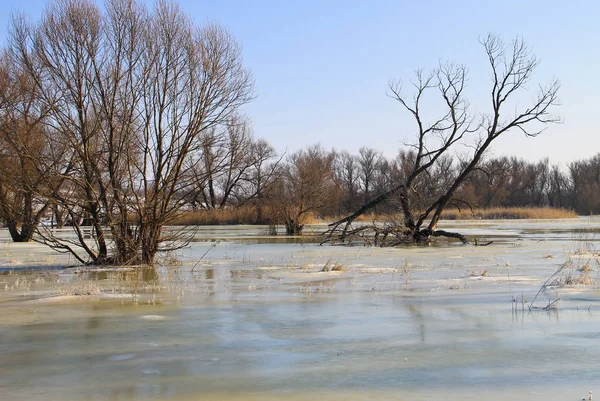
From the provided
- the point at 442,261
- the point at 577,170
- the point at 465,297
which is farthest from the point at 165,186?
the point at 577,170

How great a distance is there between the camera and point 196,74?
1472 cm

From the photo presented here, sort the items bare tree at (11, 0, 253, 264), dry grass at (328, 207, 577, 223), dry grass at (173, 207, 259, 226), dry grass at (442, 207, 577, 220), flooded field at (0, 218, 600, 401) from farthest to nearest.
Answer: dry grass at (442, 207, 577, 220) → dry grass at (328, 207, 577, 223) → dry grass at (173, 207, 259, 226) → bare tree at (11, 0, 253, 264) → flooded field at (0, 218, 600, 401)

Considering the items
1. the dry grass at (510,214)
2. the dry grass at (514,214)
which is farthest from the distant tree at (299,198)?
the dry grass at (514,214)

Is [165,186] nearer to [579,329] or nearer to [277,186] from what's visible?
[579,329]

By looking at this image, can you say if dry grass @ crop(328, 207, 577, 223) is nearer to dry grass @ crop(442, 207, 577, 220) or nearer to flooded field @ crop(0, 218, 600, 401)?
dry grass @ crop(442, 207, 577, 220)

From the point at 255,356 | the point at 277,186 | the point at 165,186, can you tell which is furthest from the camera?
the point at 277,186

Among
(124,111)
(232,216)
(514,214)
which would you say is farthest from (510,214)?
(124,111)

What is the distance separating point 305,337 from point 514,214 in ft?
158

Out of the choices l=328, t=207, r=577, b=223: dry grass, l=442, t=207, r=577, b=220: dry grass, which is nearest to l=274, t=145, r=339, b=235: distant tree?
l=328, t=207, r=577, b=223: dry grass

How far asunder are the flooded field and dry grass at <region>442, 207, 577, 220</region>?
37687 mm

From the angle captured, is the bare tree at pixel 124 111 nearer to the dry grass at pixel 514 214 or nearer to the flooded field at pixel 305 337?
the flooded field at pixel 305 337

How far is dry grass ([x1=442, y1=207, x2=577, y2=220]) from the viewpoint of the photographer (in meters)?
47.2

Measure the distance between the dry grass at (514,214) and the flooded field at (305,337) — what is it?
1484 inches

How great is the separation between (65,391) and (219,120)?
11104 millimetres
